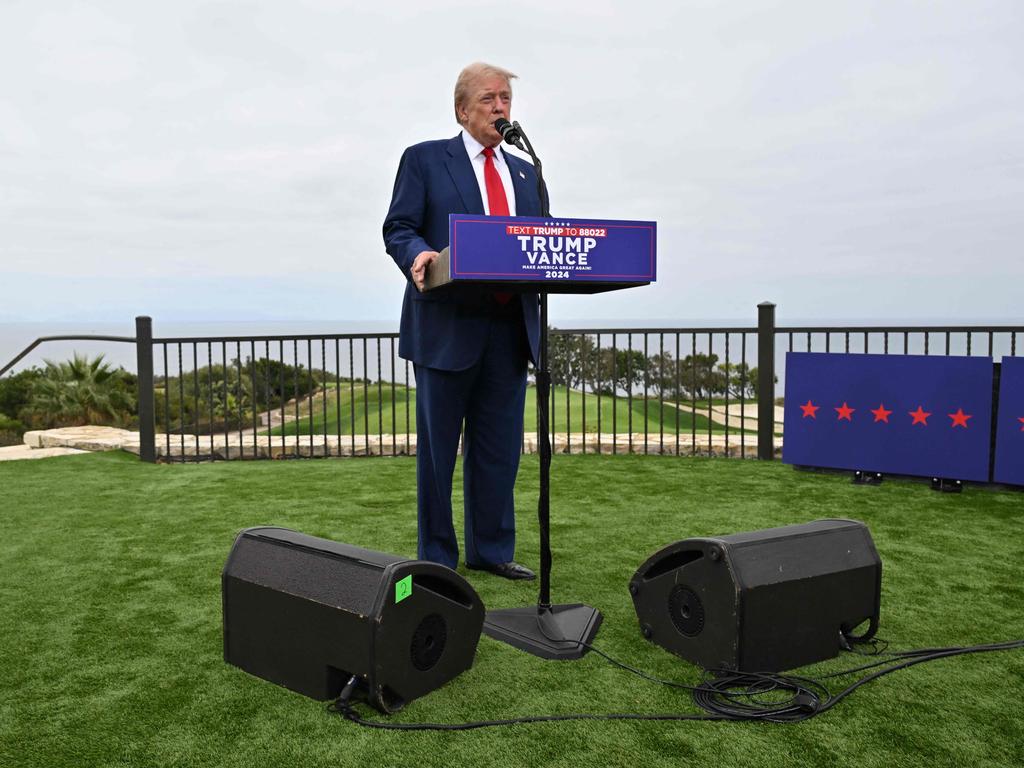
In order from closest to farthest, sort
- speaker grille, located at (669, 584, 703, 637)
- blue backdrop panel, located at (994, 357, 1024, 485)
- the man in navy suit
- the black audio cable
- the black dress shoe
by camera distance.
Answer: the black audio cable → speaker grille, located at (669, 584, 703, 637) → the man in navy suit → the black dress shoe → blue backdrop panel, located at (994, 357, 1024, 485)

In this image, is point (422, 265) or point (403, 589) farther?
point (422, 265)

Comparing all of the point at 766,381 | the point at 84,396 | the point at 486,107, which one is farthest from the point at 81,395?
the point at 486,107

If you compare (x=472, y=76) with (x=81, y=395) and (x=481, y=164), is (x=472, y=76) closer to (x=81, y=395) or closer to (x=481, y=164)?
(x=481, y=164)

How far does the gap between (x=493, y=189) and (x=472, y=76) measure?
0.34m

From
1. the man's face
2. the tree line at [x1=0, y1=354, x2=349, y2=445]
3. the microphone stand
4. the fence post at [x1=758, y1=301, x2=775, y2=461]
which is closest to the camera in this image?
the microphone stand

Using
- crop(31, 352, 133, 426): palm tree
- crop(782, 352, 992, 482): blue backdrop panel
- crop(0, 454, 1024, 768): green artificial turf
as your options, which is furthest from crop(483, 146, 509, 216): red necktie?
crop(31, 352, 133, 426): palm tree

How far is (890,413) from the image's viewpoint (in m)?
4.76

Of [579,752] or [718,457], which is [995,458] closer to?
→ [718,457]

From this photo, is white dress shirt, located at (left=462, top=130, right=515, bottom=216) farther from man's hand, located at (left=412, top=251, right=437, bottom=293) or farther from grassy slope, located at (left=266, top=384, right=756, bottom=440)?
grassy slope, located at (left=266, top=384, right=756, bottom=440)

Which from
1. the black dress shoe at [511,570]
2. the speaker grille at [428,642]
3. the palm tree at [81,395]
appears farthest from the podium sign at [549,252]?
the palm tree at [81,395]

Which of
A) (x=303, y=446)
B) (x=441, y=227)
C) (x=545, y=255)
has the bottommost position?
(x=303, y=446)

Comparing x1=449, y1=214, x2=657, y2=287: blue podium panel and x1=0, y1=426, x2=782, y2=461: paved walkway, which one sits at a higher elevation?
x1=449, y1=214, x2=657, y2=287: blue podium panel

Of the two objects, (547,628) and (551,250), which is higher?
(551,250)

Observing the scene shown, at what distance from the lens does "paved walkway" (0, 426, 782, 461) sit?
612 cm
